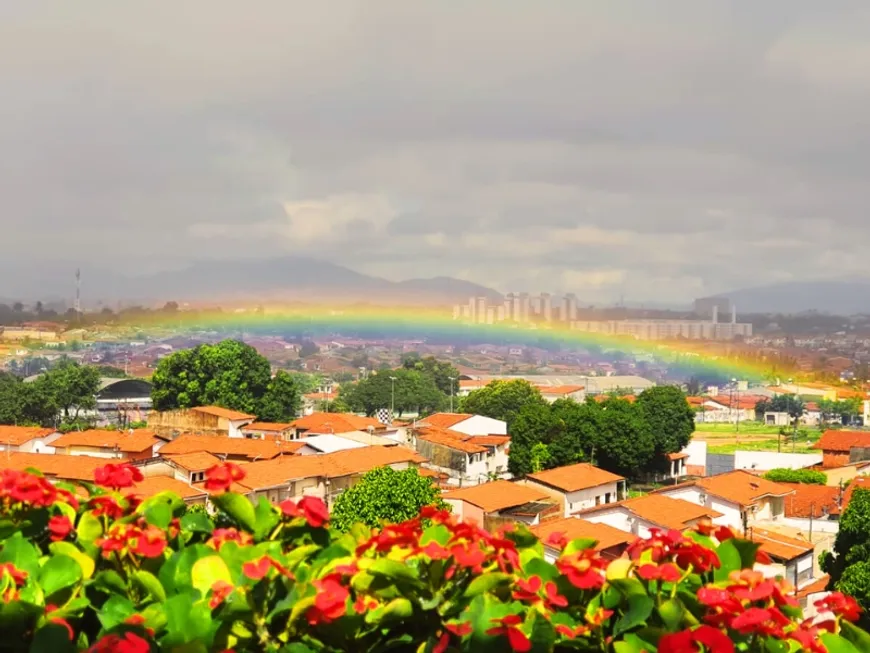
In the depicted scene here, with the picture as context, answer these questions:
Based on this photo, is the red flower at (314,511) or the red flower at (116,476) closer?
the red flower at (314,511)

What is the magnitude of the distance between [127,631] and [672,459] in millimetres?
20444

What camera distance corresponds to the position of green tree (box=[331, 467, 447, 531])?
945 centimetres

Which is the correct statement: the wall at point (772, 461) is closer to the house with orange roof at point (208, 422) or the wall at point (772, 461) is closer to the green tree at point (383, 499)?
the house with orange roof at point (208, 422)

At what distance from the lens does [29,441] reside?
17.3 metres

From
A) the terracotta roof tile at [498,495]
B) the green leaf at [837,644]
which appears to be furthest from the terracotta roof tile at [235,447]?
the green leaf at [837,644]

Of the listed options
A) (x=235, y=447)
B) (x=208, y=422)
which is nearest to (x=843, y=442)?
(x=235, y=447)

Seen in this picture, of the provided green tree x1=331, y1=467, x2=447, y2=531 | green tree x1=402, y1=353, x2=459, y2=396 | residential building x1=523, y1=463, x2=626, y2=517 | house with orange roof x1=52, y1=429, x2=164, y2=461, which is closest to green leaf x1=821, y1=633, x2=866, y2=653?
green tree x1=331, y1=467, x2=447, y2=531

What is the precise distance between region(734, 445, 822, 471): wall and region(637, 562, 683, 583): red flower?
811 inches

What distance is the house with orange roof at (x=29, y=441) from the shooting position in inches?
677

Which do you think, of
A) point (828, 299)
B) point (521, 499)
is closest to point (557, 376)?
point (521, 499)

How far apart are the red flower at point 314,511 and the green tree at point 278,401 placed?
77.5ft

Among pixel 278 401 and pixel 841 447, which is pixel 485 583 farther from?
pixel 278 401

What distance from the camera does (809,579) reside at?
10.6 metres

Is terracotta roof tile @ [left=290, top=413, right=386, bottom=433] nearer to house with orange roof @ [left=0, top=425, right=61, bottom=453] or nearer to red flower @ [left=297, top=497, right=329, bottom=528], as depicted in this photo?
house with orange roof @ [left=0, top=425, right=61, bottom=453]
